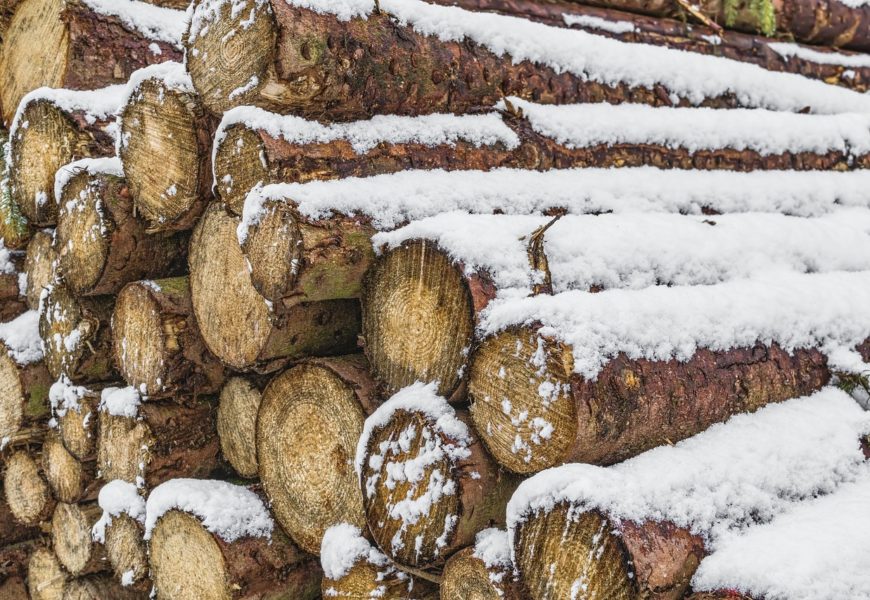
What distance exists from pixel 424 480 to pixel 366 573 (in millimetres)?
432

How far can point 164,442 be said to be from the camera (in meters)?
2.51

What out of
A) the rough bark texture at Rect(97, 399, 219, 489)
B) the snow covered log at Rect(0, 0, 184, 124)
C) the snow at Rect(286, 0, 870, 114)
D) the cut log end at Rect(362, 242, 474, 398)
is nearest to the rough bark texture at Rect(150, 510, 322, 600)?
the rough bark texture at Rect(97, 399, 219, 489)

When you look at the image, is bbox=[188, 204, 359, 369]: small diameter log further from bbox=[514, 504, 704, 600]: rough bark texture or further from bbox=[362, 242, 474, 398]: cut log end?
bbox=[514, 504, 704, 600]: rough bark texture

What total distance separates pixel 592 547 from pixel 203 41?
1637 mm

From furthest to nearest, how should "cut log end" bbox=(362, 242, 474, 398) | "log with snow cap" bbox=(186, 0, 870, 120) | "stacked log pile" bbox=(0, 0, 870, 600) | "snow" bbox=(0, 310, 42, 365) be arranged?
"snow" bbox=(0, 310, 42, 365) → "log with snow cap" bbox=(186, 0, 870, 120) → "cut log end" bbox=(362, 242, 474, 398) → "stacked log pile" bbox=(0, 0, 870, 600)

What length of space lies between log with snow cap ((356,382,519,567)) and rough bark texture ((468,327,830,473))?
7cm

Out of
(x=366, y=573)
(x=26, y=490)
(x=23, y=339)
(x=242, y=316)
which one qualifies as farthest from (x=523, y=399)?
(x=26, y=490)

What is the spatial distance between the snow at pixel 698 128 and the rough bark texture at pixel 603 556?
141 centimetres

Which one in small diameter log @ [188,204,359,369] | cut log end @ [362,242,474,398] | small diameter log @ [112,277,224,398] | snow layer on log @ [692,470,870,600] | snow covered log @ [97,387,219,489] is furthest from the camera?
snow covered log @ [97,387,219,489]

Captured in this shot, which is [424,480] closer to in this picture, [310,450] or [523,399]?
[523,399]

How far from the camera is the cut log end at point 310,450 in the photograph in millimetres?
1959

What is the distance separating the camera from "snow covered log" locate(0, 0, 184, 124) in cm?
283

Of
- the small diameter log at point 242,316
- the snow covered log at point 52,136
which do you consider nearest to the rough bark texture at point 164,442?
the small diameter log at point 242,316

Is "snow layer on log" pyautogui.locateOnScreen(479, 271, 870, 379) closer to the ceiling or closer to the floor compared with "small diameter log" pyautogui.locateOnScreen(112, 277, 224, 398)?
closer to the ceiling
